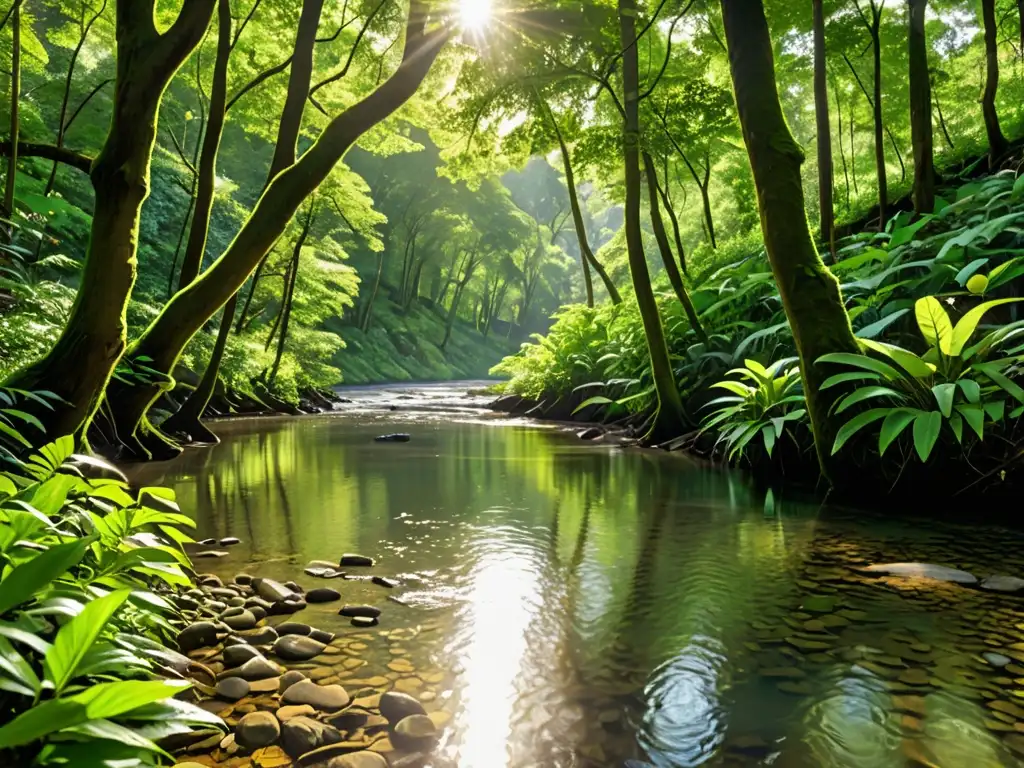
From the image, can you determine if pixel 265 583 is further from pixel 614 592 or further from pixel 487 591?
pixel 614 592

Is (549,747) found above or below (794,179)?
below

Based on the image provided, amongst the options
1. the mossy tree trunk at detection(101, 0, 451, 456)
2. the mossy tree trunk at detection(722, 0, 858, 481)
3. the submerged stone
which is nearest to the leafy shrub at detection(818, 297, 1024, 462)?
the mossy tree trunk at detection(722, 0, 858, 481)

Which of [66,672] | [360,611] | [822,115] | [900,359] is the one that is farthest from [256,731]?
[822,115]

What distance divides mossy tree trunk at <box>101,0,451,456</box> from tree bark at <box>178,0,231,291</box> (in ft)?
6.75

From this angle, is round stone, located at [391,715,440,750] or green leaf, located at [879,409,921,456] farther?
green leaf, located at [879,409,921,456]

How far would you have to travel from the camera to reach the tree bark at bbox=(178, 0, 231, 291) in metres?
7.46

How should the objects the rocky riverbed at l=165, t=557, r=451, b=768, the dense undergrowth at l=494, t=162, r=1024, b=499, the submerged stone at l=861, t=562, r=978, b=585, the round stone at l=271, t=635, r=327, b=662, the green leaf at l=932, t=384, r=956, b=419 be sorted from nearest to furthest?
1. the rocky riverbed at l=165, t=557, r=451, b=768
2. the round stone at l=271, t=635, r=327, b=662
3. the submerged stone at l=861, t=562, r=978, b=585
4. the green leaf at l=932, t=384, r=956, b=419
5. the dense undergrowth at l=494, t=162, r=1024, b=499

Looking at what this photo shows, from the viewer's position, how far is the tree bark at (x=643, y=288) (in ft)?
27.2

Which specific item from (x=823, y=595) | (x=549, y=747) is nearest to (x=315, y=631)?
(x=549, y=747)

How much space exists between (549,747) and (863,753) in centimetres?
79

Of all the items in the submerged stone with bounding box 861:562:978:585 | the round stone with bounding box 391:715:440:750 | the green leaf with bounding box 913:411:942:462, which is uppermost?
the green leaf with bounding box 913:411:942:462

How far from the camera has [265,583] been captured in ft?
8.98

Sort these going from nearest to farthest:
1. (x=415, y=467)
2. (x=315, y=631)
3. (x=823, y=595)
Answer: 1. (x=315, y=631)
2. (x=823, y=595)
3. (x=415, y=467)

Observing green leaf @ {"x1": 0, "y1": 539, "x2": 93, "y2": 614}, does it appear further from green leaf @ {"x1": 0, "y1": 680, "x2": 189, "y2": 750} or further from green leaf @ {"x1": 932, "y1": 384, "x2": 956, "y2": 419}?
green leaf @ {"x1": 932, "y1": 384, "x2": 956, "y2": 419}
